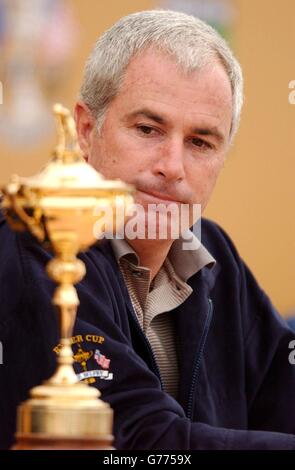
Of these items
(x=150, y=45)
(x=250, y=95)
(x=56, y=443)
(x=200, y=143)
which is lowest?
(x=56, y=443)

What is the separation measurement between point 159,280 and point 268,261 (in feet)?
7.30

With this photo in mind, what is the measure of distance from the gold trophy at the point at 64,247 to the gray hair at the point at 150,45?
89 cm

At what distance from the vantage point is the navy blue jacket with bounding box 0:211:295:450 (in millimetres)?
2338

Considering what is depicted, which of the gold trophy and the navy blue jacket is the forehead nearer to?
the navy blue jacket

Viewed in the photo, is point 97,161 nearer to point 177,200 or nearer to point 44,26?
point 177,200

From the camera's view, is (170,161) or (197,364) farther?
(197,364)

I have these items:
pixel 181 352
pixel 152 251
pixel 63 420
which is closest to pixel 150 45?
pixel 152 251

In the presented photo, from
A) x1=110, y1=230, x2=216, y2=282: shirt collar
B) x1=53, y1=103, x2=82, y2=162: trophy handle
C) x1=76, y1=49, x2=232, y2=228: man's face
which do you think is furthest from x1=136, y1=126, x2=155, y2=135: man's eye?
x1=53, y1=103, x2=82, y2=162: trophy handle

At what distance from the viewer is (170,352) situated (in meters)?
2.91

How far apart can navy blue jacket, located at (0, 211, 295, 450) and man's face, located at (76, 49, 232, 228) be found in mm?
159

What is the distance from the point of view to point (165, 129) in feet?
8.91

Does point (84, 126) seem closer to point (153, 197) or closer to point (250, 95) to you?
point (153, 197)

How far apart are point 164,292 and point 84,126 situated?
34 centimetres
